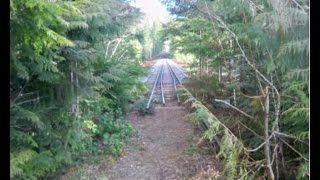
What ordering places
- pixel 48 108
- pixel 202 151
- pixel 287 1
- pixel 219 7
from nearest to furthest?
pixel 287 1 → pixel 48 108 → pixel 219 7 → pixel 202 151

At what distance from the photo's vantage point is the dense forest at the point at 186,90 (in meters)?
3.53

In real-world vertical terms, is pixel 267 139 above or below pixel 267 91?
below

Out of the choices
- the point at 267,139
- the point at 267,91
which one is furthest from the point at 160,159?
the point at 267,91

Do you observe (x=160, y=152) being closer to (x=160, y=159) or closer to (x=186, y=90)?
(x=160, y=159)

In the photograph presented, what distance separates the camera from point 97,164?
284 inches

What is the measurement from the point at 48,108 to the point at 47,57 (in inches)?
32.3

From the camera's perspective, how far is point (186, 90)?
5859 millimetres

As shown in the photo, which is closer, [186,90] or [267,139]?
[267,139]

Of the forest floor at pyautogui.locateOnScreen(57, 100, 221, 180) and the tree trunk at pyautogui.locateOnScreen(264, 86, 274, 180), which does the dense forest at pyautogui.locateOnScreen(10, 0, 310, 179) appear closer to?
the tree trunk at pyautogui.locateOnScreen(264, 86, 274, 180)

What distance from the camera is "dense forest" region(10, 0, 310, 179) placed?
11.6 feet

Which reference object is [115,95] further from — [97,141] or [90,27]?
[90,27]

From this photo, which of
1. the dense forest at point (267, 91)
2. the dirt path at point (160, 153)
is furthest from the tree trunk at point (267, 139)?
the dirt path at point (160, 153)

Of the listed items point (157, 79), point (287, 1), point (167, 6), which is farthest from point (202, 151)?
point (157, 79)

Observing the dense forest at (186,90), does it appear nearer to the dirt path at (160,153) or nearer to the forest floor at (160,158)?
the forest floor at (160,158)
